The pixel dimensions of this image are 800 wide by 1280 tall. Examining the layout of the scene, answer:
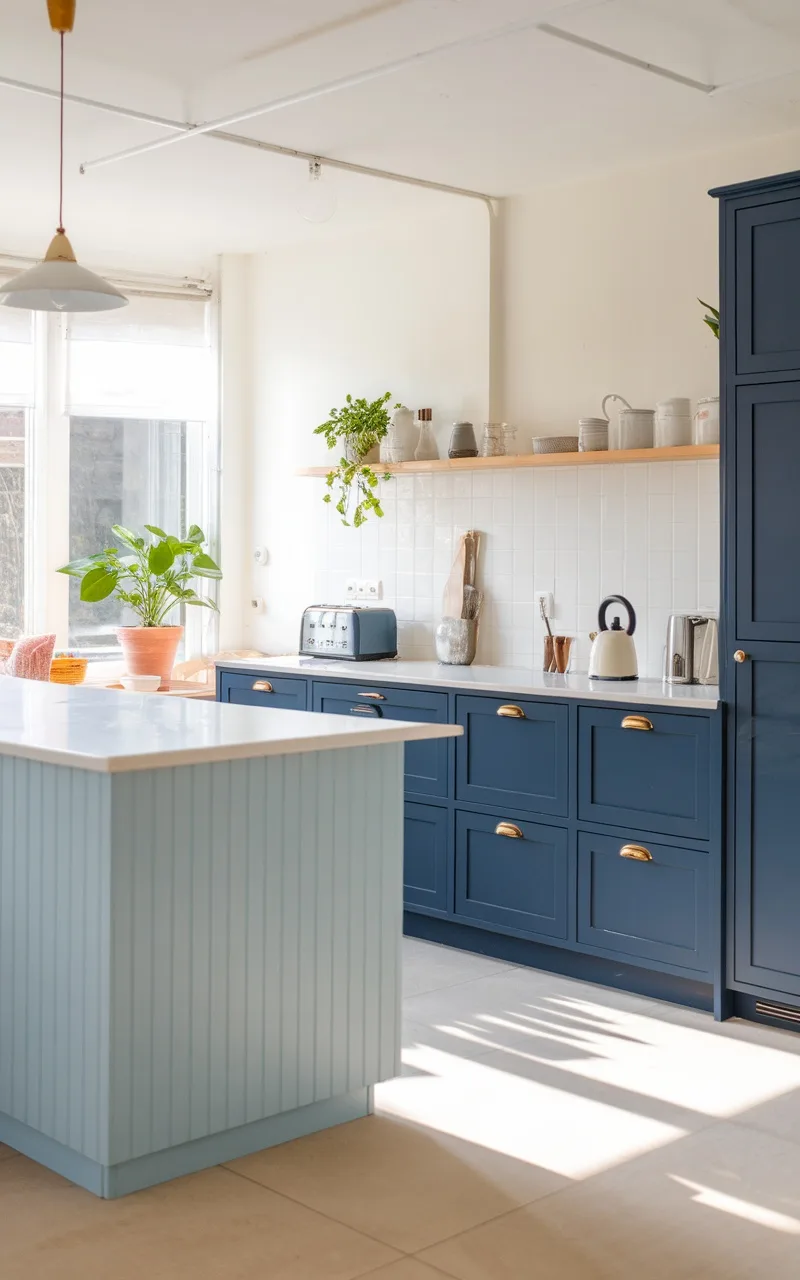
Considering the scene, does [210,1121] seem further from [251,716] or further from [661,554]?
[661,554]

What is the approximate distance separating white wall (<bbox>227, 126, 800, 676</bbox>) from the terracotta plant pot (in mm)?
545

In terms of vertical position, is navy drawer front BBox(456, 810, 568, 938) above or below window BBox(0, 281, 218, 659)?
below

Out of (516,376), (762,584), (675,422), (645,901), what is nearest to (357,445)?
(516,376)

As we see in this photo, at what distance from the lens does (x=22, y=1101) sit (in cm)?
291

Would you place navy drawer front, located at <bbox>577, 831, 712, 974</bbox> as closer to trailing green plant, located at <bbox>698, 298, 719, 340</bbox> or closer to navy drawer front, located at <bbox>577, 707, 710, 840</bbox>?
navy drawer front, located at <bbox>577, 707, 710, 840</bbox>

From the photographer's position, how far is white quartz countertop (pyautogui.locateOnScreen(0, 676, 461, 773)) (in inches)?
104

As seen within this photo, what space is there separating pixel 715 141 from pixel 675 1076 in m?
3.07

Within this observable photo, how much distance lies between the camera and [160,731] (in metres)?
2.98

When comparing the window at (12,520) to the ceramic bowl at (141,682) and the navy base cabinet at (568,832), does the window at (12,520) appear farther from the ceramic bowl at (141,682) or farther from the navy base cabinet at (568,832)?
the navy base cabinet at (568,832)

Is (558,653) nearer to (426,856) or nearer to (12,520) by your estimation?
(426,856)

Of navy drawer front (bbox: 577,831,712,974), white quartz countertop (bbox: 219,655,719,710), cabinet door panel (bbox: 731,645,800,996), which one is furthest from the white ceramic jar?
navy drawer front (bbox: 577,831,712,974)

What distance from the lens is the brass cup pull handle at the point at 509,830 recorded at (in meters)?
4.54

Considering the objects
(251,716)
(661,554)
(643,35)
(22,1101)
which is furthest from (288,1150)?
(643,35)

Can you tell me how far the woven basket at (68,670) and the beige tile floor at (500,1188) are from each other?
282 cm
